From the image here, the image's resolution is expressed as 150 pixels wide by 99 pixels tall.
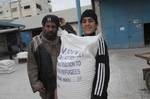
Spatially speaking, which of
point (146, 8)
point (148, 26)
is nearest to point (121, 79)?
point (146, 8)

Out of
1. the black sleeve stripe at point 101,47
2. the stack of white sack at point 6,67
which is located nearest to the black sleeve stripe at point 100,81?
the black sleeve stripe at point 101,47

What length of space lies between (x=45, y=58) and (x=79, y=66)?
0.83 meters

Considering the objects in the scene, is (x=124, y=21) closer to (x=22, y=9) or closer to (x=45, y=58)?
(x=45, y=58)

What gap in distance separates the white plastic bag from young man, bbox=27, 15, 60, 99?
0.65 m

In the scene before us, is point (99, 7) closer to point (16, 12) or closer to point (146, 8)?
point (146, 8)

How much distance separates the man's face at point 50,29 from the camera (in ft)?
12.6

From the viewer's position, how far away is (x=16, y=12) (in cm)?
8375

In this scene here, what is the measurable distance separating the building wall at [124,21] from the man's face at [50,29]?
67.4 feet

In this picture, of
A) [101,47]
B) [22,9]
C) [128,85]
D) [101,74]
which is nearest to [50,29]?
[101,47]

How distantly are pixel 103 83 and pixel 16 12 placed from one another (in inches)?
3238

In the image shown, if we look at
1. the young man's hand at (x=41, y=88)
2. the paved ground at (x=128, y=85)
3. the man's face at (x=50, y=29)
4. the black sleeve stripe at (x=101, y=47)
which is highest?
the man's face at (x=50, y=29)

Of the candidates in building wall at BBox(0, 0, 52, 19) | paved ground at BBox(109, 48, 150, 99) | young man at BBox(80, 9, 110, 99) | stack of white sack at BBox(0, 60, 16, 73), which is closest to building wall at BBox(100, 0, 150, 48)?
stack of white sack at BBox(0, 60, 16, 73)

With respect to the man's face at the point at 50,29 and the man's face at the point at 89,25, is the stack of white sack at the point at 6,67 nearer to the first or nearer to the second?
the man's face at the point at 50,29

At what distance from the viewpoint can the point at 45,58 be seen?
12.8 ft
